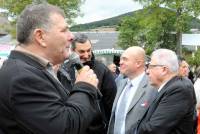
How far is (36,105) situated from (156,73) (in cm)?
263

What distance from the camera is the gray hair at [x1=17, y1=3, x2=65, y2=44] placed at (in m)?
2.57

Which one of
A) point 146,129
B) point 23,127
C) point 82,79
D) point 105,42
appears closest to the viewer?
point 23,127

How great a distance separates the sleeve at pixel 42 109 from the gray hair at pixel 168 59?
8.20ft

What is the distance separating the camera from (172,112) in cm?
439

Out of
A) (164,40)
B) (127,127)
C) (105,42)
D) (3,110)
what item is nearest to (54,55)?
(3,110)

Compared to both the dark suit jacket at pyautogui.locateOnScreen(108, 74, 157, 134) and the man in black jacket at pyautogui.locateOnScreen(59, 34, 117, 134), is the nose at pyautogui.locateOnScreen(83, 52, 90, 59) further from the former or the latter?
the dark suit jacket at pyautogui.locateOnScreen(108, 74, 157, 134)

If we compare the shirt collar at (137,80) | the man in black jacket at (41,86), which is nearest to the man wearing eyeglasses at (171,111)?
the shirt collar at (137,80)

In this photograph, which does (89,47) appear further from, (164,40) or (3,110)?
(164,40)

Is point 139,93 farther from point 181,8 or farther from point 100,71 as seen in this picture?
point 181,8

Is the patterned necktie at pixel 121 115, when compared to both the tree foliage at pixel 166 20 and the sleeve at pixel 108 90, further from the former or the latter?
the tree foliage at pixel 166 20

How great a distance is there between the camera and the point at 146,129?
4449 millimetres

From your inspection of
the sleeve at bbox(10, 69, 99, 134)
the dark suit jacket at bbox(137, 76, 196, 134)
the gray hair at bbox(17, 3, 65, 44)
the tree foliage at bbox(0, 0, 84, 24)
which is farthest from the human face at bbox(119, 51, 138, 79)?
the tree foliage at bbox(0, 0, 84, 24)

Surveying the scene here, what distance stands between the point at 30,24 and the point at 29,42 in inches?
4.0

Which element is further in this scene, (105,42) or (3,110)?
(105,42)
